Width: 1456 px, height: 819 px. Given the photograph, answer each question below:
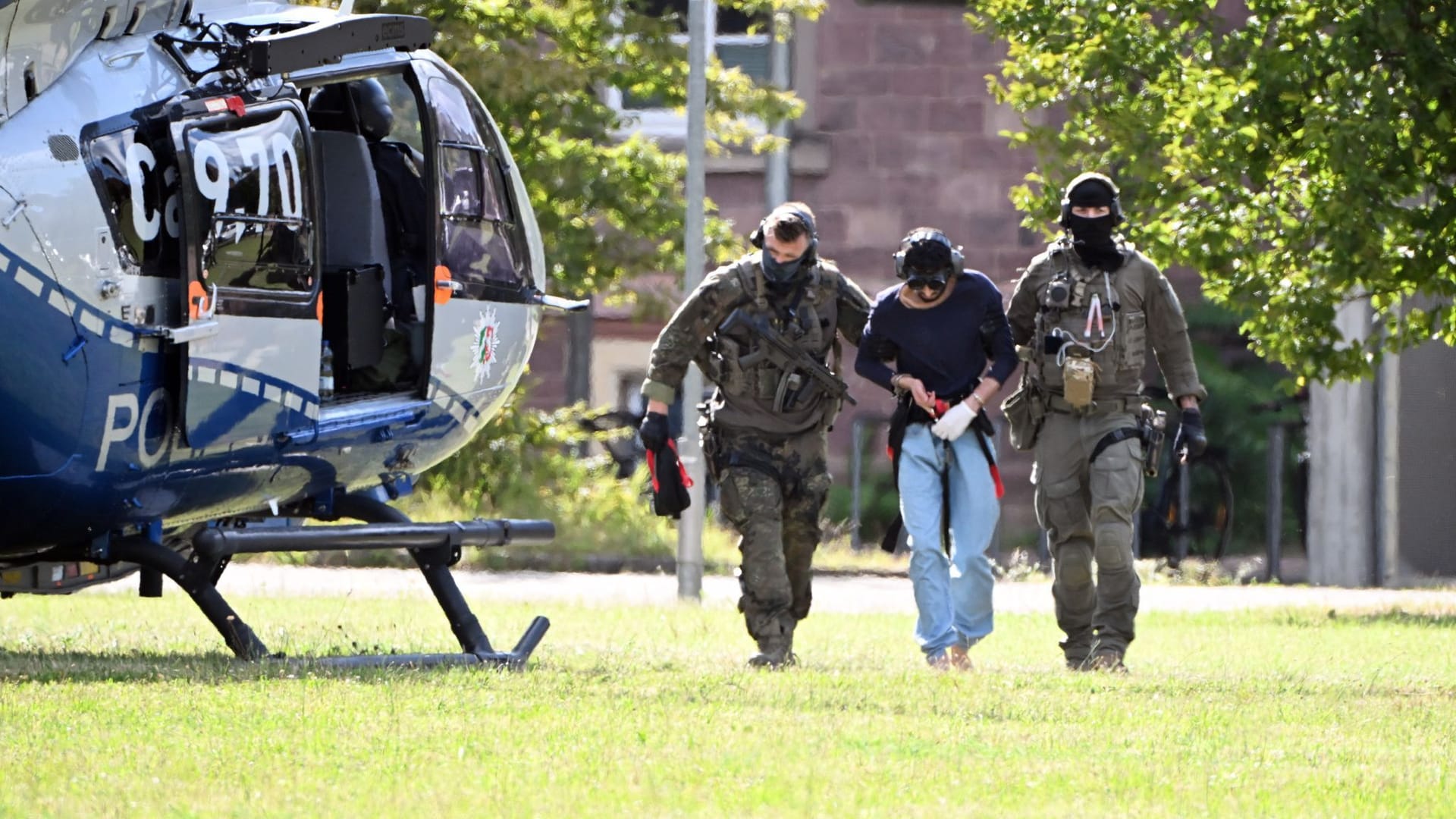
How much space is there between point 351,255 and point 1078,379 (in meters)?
3.03

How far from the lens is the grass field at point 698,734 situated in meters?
6.17

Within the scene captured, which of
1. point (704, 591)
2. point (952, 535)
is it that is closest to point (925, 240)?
point (952, 535)

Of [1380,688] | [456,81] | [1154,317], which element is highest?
[456,81]

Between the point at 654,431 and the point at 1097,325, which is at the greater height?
the point at 1097,325

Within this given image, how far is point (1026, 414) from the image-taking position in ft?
34.8

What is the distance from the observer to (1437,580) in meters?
19.3

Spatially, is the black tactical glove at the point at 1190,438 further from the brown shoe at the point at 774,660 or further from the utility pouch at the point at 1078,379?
the brown shoe at the point at 774,660

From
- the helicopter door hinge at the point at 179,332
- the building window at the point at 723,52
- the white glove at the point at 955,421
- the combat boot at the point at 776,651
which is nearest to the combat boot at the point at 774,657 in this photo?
the combat boot at the point at 776,651

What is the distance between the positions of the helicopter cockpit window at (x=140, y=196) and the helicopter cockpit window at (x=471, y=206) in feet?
5.43

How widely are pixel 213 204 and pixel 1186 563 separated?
470 inches

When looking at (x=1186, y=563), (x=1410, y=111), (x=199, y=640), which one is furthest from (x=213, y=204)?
(x=1186, y=563)

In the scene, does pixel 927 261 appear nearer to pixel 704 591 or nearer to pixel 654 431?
pixel 654 431

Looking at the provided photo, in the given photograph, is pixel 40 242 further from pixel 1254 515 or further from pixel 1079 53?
pixel 1254 515

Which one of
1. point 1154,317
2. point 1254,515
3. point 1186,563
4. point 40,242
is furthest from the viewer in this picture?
point 1254,515
